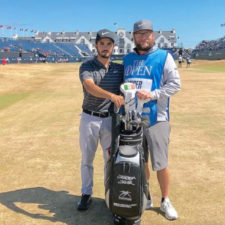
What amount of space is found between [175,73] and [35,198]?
8.44ft

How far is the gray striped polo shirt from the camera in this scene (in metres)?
3.31

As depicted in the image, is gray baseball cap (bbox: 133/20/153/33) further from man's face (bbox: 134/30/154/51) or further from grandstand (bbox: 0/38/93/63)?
grandstand (bbox: 0/38/93/63)

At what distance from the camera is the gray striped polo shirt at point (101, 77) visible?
10.8 feet

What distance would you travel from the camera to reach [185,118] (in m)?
8.56

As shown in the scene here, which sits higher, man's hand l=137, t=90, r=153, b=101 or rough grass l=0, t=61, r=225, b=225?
man's hand l=137, t=90, r=153, b=101

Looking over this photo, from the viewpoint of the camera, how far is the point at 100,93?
3.04m

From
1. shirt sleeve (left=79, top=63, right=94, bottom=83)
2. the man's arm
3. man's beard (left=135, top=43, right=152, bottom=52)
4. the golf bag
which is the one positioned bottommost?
the golf bag

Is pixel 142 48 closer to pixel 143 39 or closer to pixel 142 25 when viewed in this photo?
pixel 143 39

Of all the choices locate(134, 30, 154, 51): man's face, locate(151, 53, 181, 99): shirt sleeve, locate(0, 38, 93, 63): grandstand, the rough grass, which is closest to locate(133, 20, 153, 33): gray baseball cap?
locate(134, 30, 154, 51): man's face

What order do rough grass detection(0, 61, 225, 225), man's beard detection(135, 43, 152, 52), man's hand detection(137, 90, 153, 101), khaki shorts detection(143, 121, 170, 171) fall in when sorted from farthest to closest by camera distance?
rough grass detection(0, 61, 225, 225) → khaki shorts detection(143, 121, 170, 171) → man's beard detection(135, 43, 152, 52) → man's hand detection(137, 90, 153, 101)

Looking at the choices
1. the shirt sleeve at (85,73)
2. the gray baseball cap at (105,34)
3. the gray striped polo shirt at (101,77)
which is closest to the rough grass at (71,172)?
the gray striped polo shirt at (101,77)

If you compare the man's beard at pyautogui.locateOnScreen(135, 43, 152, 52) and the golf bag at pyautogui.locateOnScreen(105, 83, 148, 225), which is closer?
the golf bag at pyautogui.locateOnScreen(105, 83, 148, 225)

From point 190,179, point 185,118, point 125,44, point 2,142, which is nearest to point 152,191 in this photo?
point 190,179

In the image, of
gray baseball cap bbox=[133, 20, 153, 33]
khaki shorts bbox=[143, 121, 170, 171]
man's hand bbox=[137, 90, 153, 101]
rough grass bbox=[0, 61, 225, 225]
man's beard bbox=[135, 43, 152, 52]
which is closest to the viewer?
man's hand bbox=[137, 90, 153, 101]
